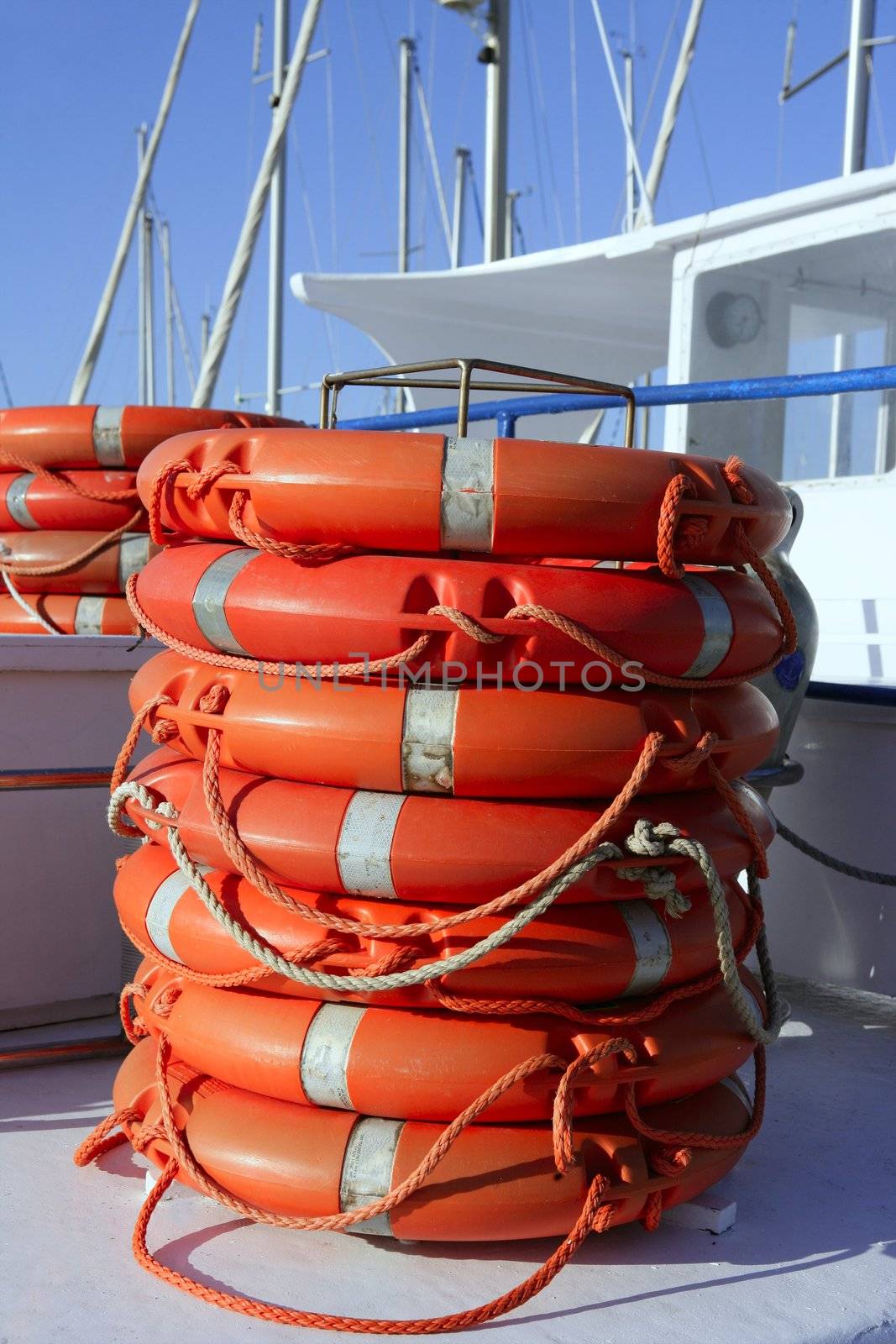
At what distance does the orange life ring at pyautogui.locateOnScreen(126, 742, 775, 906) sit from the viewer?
1.82 metres

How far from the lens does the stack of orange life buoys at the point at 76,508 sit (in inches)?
126

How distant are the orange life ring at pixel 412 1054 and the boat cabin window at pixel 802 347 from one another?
12.8ft

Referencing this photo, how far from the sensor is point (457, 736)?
1.83 m

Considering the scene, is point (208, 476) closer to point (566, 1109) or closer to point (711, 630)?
point (711, 630)

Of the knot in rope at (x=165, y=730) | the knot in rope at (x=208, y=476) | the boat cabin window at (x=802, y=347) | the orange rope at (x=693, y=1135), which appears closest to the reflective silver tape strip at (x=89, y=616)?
the knot in rope at (x=165, y=730)

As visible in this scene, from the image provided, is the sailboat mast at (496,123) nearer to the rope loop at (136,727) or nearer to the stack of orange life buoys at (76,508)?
the stack of orange life buoys at (76,508)

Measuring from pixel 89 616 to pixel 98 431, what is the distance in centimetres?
47

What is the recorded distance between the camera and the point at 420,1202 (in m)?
1.82

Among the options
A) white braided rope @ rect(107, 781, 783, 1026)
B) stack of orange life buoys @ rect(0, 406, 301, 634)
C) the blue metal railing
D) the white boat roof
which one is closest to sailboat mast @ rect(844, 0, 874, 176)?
the white boat roof

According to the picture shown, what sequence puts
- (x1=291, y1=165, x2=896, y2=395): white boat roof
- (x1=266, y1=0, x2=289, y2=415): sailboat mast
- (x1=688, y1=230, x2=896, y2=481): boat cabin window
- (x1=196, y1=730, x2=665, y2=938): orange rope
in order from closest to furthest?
1. (x1=196, y1=730, x2=665, y2=938): orange rope
2. (x1=688, y1=230, x2=896, y2=481): boat cabin window
3. (x1=291, y1=165, x2=896, y2=395): white boat roof
4. (x1=266, y1=0, x2=289, y2=415): sailboat mast

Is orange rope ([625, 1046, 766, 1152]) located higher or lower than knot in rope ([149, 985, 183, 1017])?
lower

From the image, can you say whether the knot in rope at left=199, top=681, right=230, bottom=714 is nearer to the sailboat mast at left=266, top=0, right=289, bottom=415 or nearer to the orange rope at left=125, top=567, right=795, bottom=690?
the orange rope at left=125, top=567, right=795, bottom=690

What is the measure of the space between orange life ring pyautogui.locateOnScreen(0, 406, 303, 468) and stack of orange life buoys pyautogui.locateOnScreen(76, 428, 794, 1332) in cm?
121

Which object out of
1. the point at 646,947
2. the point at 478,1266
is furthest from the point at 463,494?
the point at 478,1266
